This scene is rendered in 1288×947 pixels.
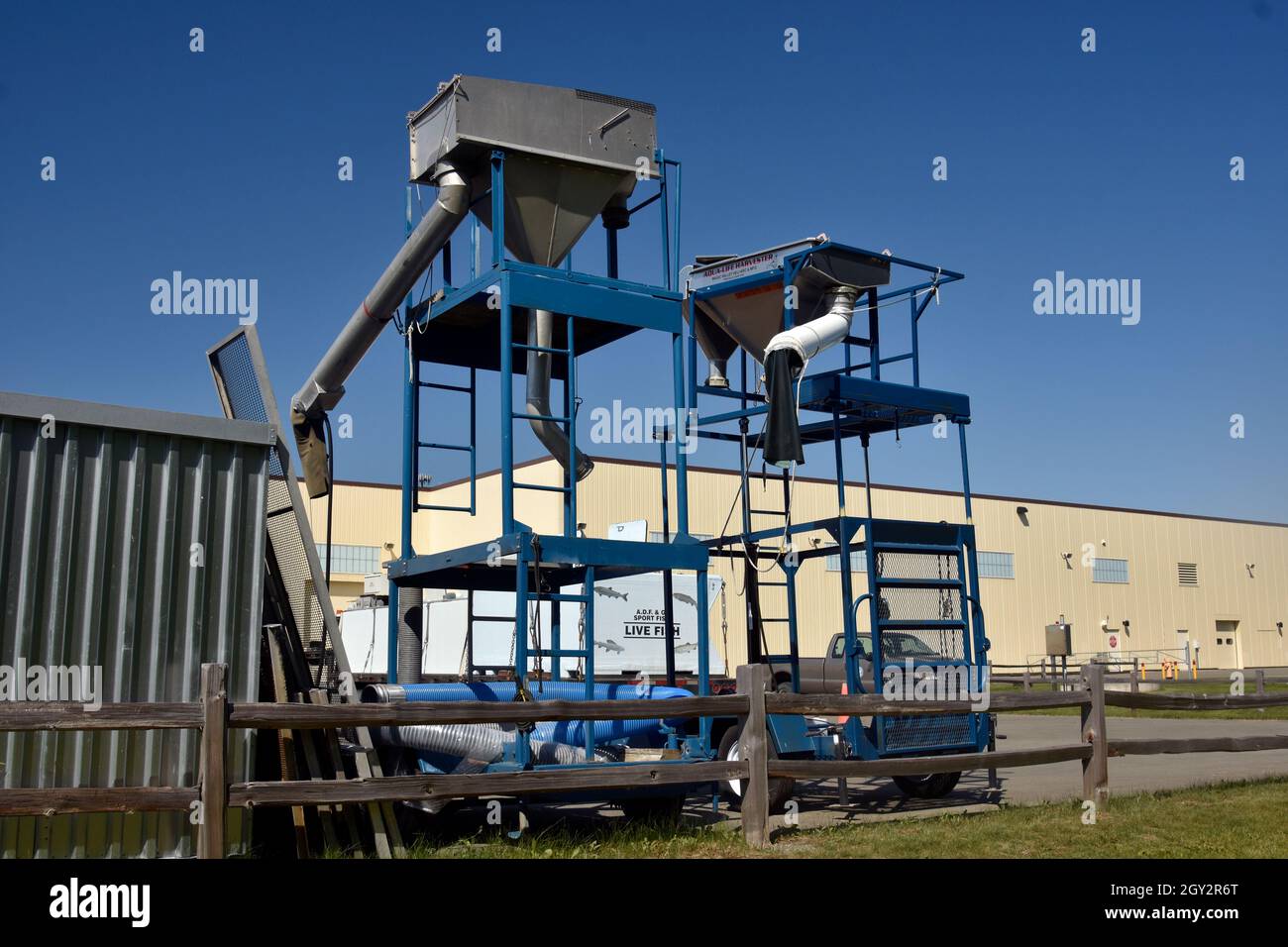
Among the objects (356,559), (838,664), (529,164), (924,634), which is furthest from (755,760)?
(356,559)

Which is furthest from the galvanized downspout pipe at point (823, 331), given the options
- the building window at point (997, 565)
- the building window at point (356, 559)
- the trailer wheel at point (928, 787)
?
the building window at point (997, 565)

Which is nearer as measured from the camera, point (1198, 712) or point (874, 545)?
point (874, 545)

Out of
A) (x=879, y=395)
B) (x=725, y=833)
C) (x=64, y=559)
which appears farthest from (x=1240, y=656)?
(x=64, y=559)

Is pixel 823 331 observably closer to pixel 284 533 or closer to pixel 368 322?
pixel 368 322

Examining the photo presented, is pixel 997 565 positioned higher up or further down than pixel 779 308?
further down

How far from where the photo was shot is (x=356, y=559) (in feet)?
146

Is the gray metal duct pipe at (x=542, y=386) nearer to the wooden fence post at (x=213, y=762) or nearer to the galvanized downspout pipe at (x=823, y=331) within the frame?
the galvanized downspout pipe at (x=823, y=331)

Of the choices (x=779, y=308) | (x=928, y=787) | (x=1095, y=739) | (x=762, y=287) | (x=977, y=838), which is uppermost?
(x=762, y=287)

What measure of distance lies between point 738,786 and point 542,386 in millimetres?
4644

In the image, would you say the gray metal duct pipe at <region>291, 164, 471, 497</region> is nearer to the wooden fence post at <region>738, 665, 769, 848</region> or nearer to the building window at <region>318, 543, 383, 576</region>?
the wooden fence post at <region>738, 665, 769, 848</region>

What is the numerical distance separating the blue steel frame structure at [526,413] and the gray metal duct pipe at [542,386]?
0.94 feet

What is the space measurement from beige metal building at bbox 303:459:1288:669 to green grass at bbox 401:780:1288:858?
63.5 ft
